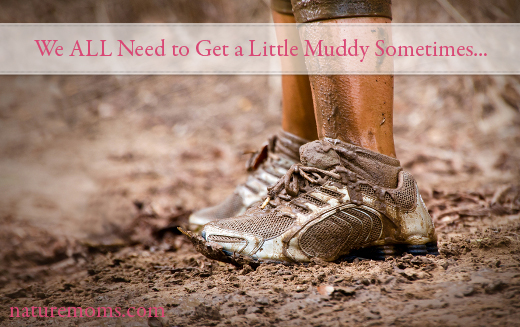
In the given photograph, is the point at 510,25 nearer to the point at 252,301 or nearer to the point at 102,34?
the point at 252,301

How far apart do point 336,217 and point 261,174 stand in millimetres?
721

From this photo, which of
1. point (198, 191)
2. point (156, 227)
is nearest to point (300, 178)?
point (156, 227)

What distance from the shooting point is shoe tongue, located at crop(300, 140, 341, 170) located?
143 cm

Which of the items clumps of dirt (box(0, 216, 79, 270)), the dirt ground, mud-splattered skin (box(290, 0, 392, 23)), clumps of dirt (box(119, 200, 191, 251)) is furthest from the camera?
clumps of dirt (box(119, 200, 191, 251))

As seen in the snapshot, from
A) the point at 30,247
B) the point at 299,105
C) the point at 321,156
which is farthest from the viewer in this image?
the point at 30,247

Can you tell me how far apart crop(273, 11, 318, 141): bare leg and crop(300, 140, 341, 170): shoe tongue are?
521 mm

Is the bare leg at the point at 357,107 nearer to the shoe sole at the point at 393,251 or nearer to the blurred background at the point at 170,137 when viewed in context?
the shoe sole at the point at 393,251

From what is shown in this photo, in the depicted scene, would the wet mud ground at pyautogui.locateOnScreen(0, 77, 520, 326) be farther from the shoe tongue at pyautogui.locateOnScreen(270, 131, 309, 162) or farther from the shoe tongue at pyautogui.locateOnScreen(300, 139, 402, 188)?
the shoe tongue at pyautogui.locateOnScreen(270, 131, 309, 162)

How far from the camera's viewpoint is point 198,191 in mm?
3115

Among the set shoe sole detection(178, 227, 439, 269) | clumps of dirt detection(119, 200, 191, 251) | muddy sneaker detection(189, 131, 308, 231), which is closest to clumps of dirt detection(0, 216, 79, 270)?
clumps of dirt detection(119, 200, 191, 251)

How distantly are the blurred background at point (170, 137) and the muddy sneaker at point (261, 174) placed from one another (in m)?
0.42

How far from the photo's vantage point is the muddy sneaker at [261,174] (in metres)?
1.99

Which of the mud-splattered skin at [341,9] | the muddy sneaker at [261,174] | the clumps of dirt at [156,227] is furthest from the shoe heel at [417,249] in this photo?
the clumps of dirt at [156,227]

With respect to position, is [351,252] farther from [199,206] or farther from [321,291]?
[199,206]
